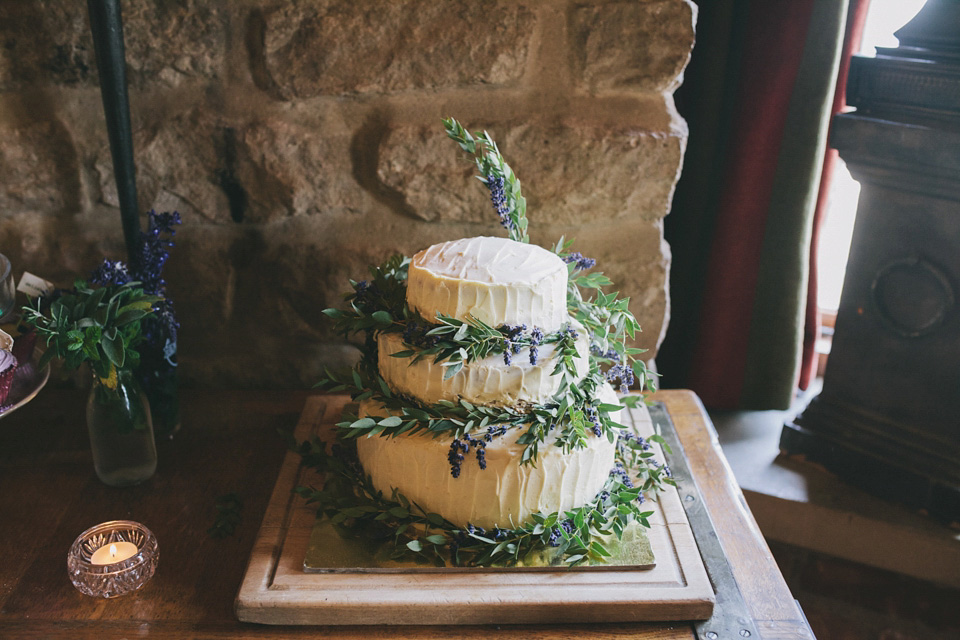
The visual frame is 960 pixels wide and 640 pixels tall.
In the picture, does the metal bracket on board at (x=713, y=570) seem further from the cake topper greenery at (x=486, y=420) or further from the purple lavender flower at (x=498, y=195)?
the purple lavender flower at (x=498, y=195)

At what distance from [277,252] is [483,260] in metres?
0.44

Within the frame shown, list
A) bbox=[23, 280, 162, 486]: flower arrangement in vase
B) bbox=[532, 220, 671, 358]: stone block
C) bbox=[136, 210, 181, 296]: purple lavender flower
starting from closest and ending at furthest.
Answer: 1. bbox=[23, 280, 162, 486]: flower arrangement in vase
2. bbox=[136, 210, 181, 296]: purple lavender flower
3. bbox=[532, 220, 671, 358]: stone block

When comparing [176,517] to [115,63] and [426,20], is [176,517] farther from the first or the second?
[426,20]

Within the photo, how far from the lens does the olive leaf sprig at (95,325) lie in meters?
0.82

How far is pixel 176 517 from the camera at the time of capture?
2.97 feet

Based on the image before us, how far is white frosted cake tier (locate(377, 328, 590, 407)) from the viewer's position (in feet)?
2.53

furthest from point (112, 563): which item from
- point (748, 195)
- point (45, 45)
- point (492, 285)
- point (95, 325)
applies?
point (748, 195)

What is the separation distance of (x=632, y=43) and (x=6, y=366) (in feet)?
2.67

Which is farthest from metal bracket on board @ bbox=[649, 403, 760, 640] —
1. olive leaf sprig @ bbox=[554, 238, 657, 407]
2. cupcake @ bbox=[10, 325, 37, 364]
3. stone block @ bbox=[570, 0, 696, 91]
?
cupcake @ bbox=[10, 325, 37, 364]

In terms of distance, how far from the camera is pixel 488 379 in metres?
0.77

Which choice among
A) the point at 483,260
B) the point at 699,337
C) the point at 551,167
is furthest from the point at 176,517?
the point at 699,337

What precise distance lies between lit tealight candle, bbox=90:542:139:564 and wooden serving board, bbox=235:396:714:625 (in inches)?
5.2

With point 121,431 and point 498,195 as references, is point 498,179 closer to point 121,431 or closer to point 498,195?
point 498,195

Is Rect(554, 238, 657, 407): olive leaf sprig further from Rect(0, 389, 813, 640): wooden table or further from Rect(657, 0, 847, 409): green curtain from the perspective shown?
Rect(657, 0, 847, 409): green curtain
